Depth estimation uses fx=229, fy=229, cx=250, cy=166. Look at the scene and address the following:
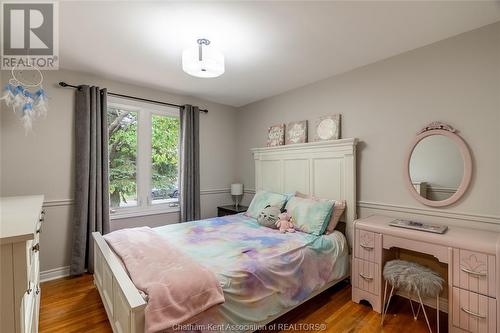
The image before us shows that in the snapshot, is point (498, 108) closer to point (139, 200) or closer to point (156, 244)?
point (156, 244)

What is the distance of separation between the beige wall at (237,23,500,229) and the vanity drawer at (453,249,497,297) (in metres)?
0.47

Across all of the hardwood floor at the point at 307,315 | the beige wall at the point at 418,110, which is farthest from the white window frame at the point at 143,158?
the beige wall at the point at 418,110

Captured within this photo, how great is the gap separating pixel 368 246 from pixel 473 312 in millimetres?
761

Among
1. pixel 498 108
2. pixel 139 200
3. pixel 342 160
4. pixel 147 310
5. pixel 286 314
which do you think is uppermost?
pixel 498 108

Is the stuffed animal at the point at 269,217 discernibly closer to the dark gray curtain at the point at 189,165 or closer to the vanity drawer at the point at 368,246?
the vanity drawer at the point at 368,246

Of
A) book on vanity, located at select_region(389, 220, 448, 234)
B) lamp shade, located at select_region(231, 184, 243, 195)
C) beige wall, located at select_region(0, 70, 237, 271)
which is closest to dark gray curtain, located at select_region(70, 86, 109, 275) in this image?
beige wall, located at select_region(0, 70, 237, 271)

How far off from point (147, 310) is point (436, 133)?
2666mm

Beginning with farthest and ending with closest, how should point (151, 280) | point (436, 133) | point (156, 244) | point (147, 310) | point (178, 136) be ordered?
1. point (178, 136)
2. point (436, 133)
3. point (156, 244)
4. point (151, 280)
5. point (147, 310)

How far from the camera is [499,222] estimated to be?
183 centimetres

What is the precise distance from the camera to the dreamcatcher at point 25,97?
219 centimetres

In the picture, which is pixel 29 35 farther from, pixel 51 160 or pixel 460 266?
pixel 460 266

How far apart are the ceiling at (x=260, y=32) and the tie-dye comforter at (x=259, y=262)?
1.88m

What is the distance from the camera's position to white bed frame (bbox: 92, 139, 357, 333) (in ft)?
4.55

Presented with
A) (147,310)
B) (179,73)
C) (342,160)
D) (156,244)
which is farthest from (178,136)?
(147,310)
